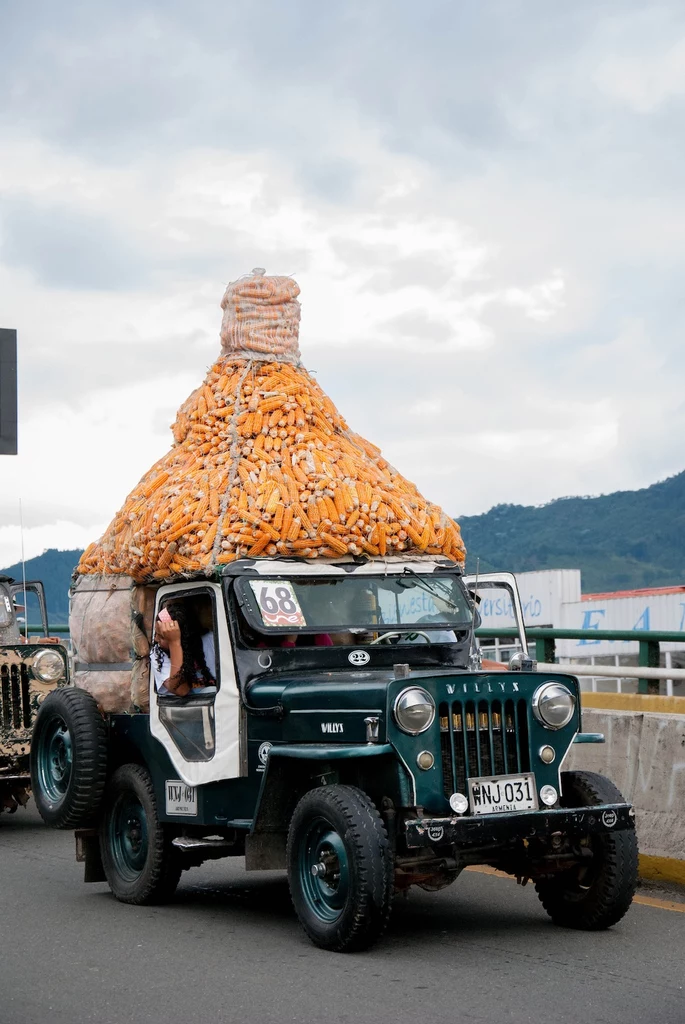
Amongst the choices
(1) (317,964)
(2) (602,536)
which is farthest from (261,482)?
(2) (602,536)

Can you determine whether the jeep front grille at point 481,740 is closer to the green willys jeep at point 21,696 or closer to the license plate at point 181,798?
the license plate at point 181,798

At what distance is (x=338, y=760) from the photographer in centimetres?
757

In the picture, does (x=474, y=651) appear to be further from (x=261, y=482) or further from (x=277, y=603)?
(x=261, y=482)

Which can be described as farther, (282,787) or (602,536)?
(602,536)

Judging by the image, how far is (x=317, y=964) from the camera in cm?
712

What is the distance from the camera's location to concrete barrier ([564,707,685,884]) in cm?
941

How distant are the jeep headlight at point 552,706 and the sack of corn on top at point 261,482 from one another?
1.60m

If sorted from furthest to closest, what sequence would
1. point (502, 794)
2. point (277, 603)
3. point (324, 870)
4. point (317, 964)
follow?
1. point (277, 603)
2. point (502, 794)
3. point (324, 870)
4. point (317, 964)

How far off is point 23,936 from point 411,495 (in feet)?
11.9

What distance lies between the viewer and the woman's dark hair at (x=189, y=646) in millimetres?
8773

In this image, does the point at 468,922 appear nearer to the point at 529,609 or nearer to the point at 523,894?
the point at 523,894

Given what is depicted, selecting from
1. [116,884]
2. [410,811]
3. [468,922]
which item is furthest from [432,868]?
[116,884]

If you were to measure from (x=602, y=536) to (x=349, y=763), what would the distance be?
181134 millimetres

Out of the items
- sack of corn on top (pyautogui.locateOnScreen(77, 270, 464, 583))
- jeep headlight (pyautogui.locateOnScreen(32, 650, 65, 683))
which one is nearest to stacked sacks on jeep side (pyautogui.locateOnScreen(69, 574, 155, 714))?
sack of corn on top (pyautogui.locateOnScreen(77, 270, 464, 583))
